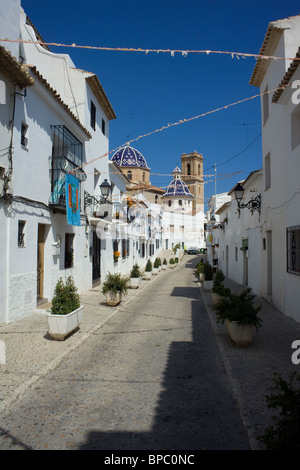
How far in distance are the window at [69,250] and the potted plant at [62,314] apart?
18.0 ft

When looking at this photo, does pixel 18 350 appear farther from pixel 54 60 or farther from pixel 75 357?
pixel 54 60

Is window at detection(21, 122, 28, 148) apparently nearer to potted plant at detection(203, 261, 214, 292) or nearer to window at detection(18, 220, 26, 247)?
window at detection(18, 220, 26, 247)

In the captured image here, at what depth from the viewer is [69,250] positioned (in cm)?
1345

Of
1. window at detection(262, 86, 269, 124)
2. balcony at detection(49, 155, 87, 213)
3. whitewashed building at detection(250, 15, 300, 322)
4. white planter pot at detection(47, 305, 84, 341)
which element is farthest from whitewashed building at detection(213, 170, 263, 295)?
white planter pot at detection(47, 305, 84, 341)

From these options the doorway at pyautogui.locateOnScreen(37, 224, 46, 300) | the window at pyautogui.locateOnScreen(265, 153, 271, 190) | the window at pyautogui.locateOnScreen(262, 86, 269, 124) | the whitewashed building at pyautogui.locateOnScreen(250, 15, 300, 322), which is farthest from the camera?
the window at pyautogui.locateOnScreen(262, 86, 269, 124)

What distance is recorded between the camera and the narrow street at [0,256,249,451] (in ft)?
12.2

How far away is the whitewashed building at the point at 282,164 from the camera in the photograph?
9.08 meters

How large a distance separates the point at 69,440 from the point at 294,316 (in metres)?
7.14

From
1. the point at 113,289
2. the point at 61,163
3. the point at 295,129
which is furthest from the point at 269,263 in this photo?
the point at 61,163

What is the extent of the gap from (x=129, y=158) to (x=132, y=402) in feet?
168

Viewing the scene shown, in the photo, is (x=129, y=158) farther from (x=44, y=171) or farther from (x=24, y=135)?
(x=24, y=135)

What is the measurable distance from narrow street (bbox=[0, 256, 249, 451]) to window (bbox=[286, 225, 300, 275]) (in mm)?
3079

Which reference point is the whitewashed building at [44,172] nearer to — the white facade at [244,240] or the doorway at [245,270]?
the white facade at [244,240]

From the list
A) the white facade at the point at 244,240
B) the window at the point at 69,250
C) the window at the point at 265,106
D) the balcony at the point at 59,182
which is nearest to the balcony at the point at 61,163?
the balcony at the point at 59,182
